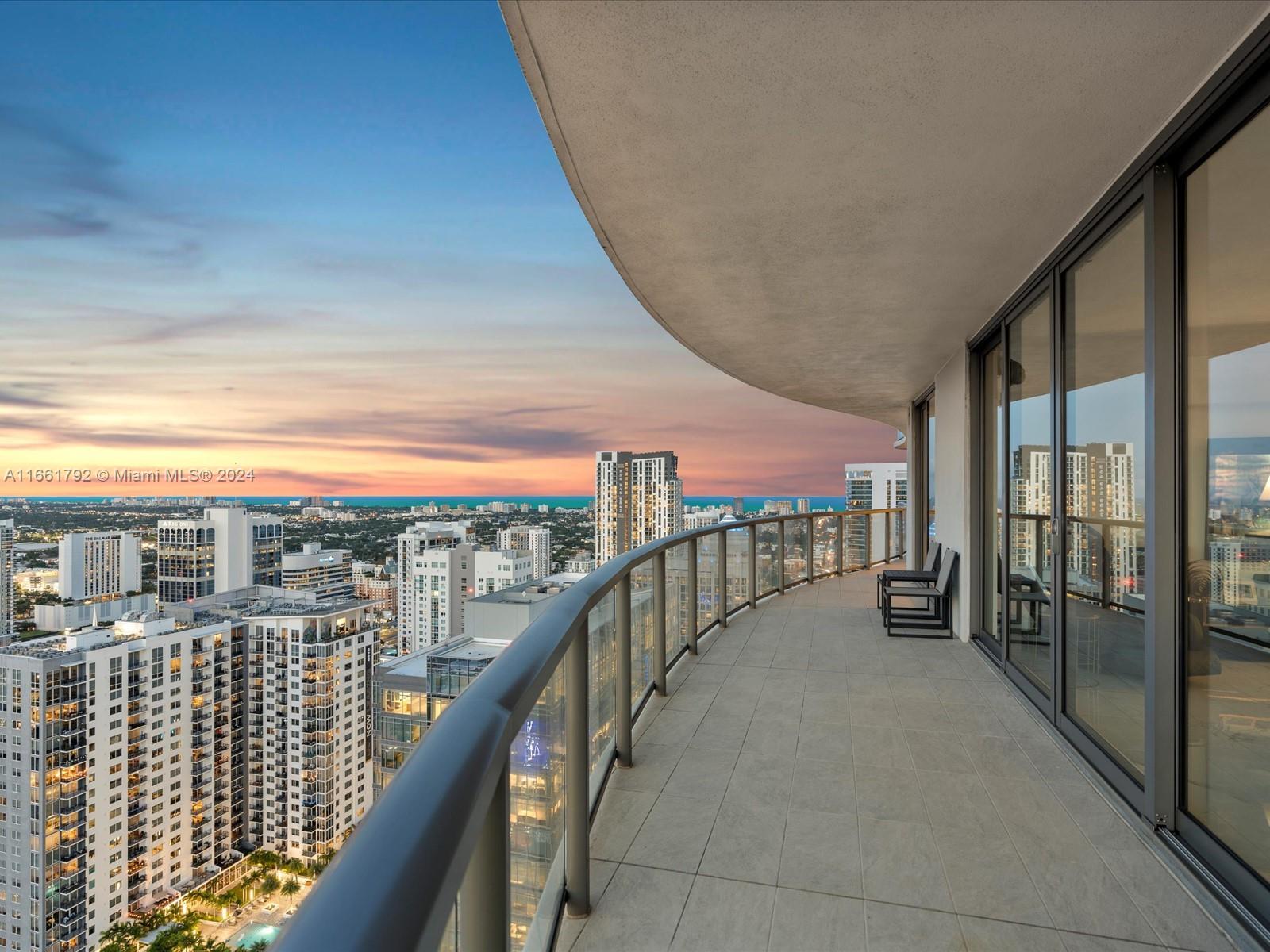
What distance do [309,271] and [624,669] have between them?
25.9 meters

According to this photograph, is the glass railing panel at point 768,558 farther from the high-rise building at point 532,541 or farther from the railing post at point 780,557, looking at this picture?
the high-rise building at point 532,541

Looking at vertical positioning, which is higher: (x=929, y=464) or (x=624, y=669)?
(x=929, y=464)

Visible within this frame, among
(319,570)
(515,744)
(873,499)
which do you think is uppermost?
(873,499)

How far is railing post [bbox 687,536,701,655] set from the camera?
579cm

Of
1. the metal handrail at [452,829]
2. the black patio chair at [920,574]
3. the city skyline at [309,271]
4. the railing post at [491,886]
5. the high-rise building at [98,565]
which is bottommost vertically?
the high-rise building at [98,565]

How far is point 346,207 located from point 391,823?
26688mm

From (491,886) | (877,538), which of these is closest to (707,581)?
(491,886)

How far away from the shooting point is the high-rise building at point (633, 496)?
12.5 m

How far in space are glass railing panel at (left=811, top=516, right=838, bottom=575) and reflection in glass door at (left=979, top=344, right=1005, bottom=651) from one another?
166 inches

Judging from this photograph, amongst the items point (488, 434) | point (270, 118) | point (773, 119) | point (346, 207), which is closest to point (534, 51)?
point (773, 119)

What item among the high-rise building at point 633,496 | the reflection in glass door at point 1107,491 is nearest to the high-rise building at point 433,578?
the high-rise building at point 633,496

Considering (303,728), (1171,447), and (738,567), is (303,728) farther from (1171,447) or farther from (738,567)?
(1171,447)

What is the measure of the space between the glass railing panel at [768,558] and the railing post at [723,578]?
1.29 m

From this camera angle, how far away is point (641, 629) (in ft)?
13.7
